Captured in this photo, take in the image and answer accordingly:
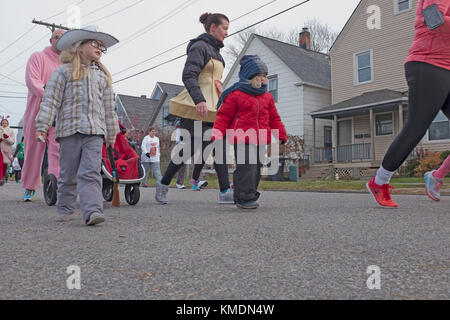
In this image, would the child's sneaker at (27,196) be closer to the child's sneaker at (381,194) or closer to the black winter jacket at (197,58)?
the black winter jacket at (197,58)

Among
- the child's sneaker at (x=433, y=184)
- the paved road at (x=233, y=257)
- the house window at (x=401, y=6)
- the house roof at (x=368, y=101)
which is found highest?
the house window at (x=401, y=6)

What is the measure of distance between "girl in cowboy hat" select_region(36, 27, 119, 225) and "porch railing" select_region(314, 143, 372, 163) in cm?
1659

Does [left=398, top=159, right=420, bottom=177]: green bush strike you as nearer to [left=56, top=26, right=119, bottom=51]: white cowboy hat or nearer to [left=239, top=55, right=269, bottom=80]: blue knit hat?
[left=239, top=55, right=269, bottom=80]: blue knit hat

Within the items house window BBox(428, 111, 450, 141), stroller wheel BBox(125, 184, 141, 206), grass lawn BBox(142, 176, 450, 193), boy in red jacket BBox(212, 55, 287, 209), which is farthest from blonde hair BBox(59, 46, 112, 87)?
house window BBox(428, 111, 450, 141)

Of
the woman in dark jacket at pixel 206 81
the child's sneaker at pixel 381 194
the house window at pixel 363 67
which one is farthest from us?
the house window at pixel 363 67

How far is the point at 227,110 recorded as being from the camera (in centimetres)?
489

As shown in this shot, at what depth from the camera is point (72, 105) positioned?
396cm

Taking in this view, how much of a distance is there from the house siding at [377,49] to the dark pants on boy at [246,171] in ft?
52.5

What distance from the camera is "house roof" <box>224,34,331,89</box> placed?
23203mm

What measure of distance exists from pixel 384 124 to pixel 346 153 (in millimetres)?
2158

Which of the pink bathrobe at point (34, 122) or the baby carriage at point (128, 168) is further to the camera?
the baby carriage at point (128, 168)

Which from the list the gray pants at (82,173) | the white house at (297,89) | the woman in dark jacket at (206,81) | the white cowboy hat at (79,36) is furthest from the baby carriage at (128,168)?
the white house at (297,89)

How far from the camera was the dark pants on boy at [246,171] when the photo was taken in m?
4.82

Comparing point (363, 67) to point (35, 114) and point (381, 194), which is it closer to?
point (381, 194)
